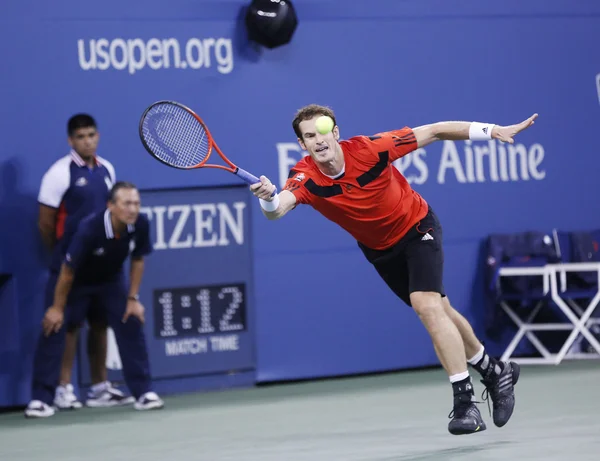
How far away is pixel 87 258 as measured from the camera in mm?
7840

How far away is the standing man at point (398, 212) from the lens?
18.9 ft

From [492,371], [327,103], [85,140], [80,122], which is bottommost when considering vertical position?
[492,371]

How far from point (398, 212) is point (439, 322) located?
0.60 metres

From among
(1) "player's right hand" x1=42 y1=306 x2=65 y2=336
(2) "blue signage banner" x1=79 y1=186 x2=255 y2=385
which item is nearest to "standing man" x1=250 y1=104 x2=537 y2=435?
(1) "player's right hand" x1=42 y1=306 x2=65 y2=336

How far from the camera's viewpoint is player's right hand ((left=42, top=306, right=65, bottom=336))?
25.5 ft

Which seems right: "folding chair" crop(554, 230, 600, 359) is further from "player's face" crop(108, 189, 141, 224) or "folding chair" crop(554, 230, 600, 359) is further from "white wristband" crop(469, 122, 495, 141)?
"white wristband" crop(469, 122, 495, 141)

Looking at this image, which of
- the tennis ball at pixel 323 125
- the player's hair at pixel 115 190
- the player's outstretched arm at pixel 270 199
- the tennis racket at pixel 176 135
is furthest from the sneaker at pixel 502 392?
the player's hair at pixel 115 190

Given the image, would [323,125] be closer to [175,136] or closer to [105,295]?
[175,136]

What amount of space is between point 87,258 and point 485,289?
341cm

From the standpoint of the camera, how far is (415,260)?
235 inches

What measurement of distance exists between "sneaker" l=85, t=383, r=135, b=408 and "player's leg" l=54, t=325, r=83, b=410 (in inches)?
3.4

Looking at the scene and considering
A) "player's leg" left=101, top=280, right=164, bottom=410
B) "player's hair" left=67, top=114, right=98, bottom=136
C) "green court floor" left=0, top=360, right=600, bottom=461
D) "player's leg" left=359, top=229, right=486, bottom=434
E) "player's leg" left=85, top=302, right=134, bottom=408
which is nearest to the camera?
"player's leg" left=359, top=229, right=486, bottom=434

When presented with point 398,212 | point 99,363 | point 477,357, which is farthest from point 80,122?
point 477,357

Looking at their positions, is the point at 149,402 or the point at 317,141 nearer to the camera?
the point at 317,141
